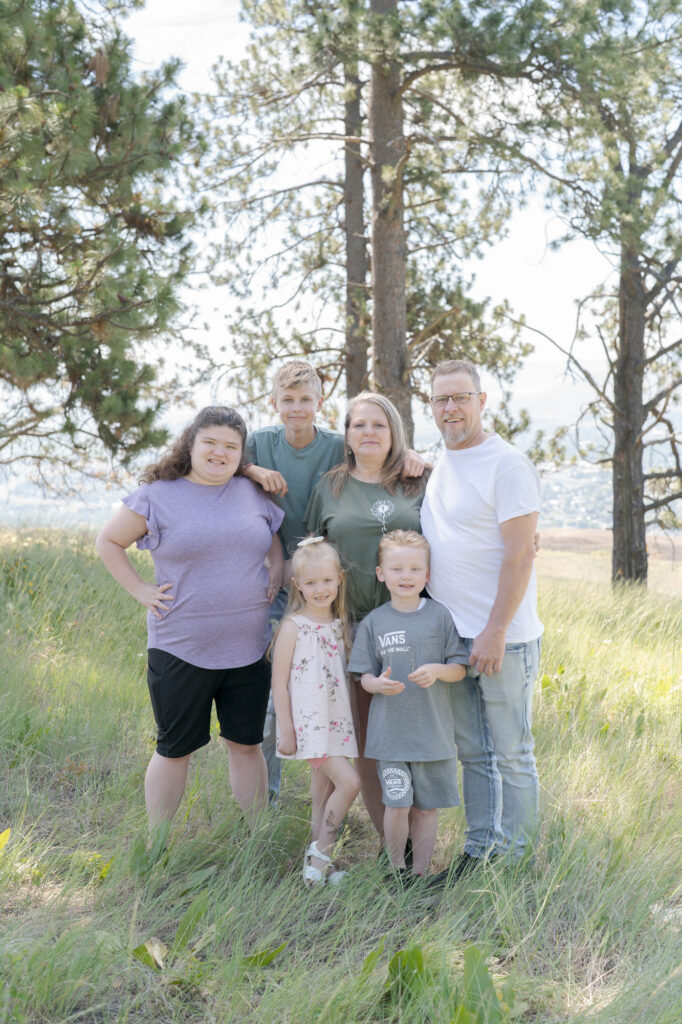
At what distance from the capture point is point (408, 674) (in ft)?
10.5

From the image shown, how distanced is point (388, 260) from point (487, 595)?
20.6 feet

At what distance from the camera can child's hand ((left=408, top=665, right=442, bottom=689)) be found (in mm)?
3143

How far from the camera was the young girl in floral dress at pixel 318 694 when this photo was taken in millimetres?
3240

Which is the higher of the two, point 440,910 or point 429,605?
point 429,605

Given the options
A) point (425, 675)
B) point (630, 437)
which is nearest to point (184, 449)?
point (425, 675)

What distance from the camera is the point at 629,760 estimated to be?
437 centimetres

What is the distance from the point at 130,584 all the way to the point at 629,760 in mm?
2778

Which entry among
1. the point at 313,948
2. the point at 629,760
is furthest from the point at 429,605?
the point at 629,760

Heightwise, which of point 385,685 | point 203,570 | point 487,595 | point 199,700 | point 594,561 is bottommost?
point 594,561

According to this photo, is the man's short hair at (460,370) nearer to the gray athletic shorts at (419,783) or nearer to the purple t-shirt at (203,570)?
the purple t-shirt at (203,570)

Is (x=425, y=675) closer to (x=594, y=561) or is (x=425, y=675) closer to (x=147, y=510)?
(x=147, y=510)

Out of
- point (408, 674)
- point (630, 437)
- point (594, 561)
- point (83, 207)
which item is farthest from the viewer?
point (594, 561)

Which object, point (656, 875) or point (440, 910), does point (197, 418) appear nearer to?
point (440, 910)

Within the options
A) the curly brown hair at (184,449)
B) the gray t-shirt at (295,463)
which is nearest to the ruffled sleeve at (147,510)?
the curly brown hair at (184,449)
